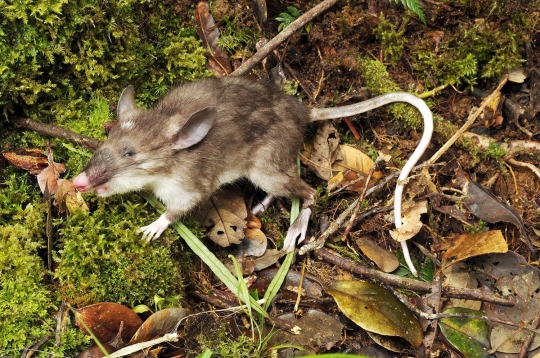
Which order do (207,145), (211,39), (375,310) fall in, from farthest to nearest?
(211,39), (207,145), (375,310)

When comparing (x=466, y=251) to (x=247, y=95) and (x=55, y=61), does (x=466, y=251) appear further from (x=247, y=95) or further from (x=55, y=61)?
(x=55, y=61)

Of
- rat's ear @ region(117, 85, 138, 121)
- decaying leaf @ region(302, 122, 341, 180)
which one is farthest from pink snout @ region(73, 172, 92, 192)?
decaying leaf @ region(302, 122, 341, 180)

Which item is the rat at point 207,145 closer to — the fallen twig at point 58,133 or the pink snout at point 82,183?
the pink snout at point 82,183

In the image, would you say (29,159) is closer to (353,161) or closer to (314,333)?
(314,333)

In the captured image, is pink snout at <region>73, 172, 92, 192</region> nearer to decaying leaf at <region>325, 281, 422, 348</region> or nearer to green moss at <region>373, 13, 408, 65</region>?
decaying leaf at <region>325, 281, 422, 348</region>

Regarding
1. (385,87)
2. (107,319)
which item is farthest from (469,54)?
(107,319)

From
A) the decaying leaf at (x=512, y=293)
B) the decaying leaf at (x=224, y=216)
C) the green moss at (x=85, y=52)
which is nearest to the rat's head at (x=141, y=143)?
the green moss at (x=85, y=52)
